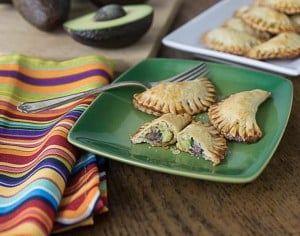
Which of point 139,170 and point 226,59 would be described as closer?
point 139,170

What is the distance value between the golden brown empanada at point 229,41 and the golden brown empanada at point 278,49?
1.0 inches

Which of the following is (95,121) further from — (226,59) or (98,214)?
(226,59)

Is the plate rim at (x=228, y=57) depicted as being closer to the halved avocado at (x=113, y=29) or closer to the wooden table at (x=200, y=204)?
the halved avocado at (x=113, y=29)

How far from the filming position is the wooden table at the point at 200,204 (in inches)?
27.8

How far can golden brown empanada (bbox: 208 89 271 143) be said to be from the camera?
826 millimetres

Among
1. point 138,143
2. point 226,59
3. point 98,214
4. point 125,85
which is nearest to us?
point 98,214

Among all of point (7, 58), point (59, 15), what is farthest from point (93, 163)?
point (59, 15)

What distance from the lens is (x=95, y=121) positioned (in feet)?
2.88

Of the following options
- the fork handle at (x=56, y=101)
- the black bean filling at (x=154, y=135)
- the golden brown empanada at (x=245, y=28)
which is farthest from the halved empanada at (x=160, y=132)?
the golden brown empanada at (x=245, y=28)

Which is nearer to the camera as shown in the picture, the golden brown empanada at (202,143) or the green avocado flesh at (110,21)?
the golden brown empanada at (202,143)

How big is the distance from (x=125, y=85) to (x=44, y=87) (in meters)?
0.17

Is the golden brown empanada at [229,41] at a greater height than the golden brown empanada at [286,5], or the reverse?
the golden brown empanada at [286,5]

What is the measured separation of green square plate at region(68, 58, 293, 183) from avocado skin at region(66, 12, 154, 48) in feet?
0.34

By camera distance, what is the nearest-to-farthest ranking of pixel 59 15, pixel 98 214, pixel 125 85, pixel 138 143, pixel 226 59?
pixel 98 214, pixel 138 143, pixel 125 85, pixel 226 59, pixel 59 15
